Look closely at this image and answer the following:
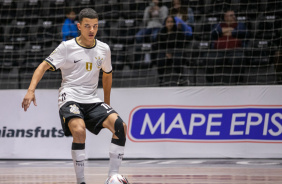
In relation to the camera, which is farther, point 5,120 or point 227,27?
point 227,27

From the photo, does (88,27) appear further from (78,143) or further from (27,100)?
(78,143)

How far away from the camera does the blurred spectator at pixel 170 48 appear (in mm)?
10359

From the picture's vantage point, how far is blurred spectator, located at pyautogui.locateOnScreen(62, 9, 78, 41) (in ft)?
36.2

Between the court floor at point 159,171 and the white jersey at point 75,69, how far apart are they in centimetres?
120

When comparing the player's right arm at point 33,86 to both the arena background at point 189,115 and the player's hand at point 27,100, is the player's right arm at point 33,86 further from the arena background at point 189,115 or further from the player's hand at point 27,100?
the arena background at point 189,115

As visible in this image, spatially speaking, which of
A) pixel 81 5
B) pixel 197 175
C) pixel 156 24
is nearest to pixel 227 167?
pixel 197 175

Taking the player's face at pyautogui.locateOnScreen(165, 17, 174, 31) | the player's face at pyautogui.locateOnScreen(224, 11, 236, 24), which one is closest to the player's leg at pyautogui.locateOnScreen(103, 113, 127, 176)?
the player's face at pyautogui.locateOnScreen(165, 17, 174, 31)

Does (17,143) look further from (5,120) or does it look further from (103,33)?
(103,33)

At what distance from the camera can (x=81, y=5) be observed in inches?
463

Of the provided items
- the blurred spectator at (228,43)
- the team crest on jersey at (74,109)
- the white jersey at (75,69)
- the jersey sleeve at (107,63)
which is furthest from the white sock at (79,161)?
the blurred spectator at (228,43)

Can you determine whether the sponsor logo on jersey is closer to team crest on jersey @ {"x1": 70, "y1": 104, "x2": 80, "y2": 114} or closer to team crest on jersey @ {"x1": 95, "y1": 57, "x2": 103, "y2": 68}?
team crest on jersey @ {"x1": 95, "y1": 57, "x2": 103, "y2": 68}

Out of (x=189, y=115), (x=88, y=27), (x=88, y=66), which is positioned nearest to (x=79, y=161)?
(x=88, y=66)

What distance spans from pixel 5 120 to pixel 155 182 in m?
4.04

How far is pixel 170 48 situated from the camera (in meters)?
10.7
